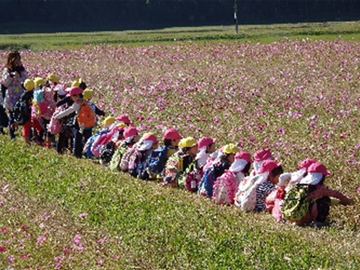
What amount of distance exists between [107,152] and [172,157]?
2.76m

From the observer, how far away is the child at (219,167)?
13.0m

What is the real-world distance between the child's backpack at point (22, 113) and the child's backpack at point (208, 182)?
24.4 feet

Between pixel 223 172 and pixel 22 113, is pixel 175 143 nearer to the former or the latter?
pixel 223 172

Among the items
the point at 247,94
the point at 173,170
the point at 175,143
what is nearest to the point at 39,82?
the point at 175,143

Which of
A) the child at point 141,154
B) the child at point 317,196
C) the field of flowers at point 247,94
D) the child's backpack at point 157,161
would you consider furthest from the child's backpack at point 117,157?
the child at point 317,196

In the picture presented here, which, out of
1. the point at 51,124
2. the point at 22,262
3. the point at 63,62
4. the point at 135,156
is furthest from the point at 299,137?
the point at 63,62

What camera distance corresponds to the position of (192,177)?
13.7m

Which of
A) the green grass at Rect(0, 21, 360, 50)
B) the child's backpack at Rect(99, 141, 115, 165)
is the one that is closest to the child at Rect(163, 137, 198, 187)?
the child's backpack at Rect(99, 141, 115, 165)

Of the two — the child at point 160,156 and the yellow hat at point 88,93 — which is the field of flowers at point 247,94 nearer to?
the child at point 160,156

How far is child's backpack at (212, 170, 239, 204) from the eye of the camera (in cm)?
1258

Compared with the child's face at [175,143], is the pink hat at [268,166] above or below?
above

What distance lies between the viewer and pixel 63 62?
37.2 metres

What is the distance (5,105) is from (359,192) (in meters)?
10.7

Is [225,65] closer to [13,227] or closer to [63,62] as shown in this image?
[63,62]
